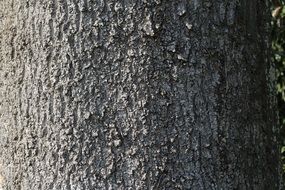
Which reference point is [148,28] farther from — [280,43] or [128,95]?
[280,43]

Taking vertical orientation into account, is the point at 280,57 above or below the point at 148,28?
above

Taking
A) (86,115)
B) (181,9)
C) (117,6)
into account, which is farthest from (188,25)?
(86,115)

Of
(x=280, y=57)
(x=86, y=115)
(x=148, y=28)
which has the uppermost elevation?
(x=280, y=57)

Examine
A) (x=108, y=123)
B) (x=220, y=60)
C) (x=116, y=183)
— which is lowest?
(x=116, y=183)

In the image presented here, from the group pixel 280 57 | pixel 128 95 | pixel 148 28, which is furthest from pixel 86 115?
pixel 280 57

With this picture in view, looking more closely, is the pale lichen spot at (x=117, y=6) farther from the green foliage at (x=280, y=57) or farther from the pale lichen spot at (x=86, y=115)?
the green foliage at (x=280, y=57)

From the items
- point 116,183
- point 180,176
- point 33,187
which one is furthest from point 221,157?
point 33,187

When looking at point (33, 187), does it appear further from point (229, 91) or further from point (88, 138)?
point (229, 91)

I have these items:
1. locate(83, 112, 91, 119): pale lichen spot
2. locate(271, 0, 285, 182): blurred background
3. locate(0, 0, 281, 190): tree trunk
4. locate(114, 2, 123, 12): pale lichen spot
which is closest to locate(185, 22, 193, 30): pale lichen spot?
locate(0, 0, 281, 190): tree trunk

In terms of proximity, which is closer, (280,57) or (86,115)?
(86,115)
